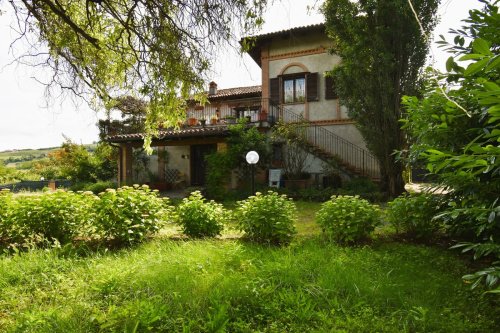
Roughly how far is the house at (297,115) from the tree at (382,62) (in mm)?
2195

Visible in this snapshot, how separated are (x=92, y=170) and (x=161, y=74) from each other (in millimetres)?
15198

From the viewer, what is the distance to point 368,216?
4.66 meters

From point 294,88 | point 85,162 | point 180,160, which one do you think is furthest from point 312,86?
point 85,162

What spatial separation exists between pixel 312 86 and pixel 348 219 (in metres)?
10.4

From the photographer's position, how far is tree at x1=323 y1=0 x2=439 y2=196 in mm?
9766

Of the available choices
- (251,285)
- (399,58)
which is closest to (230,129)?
(399,58)

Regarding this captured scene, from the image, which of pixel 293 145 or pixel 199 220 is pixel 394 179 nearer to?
pixel 293 145

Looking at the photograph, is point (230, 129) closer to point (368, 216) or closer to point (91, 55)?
point (91, 55)

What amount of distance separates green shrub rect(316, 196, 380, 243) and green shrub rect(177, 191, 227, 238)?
1718 millimetres

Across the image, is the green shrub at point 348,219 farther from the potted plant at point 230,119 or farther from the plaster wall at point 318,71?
the potted plant at point 230,119

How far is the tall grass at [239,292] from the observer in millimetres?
2557

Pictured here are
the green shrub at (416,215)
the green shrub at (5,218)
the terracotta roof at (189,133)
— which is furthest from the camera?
the terracotta roof at (189,133)

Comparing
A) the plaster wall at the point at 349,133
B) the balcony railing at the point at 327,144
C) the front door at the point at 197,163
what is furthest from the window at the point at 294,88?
the front door at the point at 197,163

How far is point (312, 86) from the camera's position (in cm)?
1401
